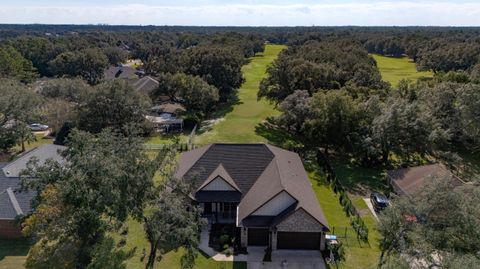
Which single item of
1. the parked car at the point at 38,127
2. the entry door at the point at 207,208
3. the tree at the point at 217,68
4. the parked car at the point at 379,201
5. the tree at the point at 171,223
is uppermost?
the tree at the point at 217,68

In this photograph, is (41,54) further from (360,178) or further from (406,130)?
(406,130)

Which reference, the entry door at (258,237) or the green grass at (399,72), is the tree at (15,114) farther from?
the green grass at (399,72)

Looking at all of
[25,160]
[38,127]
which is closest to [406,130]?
[25,160]

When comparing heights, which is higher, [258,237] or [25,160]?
[25,160]

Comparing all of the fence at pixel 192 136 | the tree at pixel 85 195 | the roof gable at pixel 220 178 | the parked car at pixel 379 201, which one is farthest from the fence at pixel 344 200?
the fence at pixel 192 136

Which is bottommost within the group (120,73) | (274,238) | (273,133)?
(273,133)

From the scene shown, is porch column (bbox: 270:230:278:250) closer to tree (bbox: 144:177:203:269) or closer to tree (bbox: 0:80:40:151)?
tree (bbox: 144:177:203:269)

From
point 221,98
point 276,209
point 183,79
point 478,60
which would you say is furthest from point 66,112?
point 478,60
